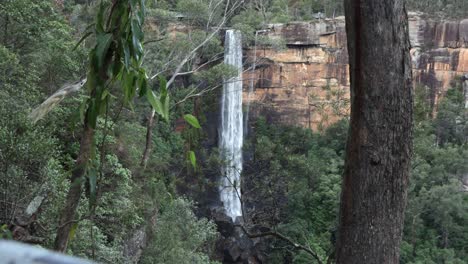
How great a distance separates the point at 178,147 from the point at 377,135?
1517 centimetres

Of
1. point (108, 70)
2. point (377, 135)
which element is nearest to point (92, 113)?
point (108, 70)

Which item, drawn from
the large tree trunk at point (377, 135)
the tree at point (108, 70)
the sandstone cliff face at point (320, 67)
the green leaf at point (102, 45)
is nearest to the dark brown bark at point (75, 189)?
the tree at point (108, 70)

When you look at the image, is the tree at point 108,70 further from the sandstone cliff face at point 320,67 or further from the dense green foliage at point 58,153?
the sandstone cliff face at point 320,67

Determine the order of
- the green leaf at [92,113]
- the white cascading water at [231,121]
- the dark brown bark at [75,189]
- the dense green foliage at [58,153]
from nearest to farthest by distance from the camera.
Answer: the green leaf at [92,113] → the dark brown bark at [75,189] → the dense green foliage at [58,153] → the white cascading water at [231,121]

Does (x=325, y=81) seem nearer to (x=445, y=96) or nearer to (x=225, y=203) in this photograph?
(x=445, y=96)

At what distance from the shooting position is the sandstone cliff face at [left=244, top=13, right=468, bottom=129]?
1783cm

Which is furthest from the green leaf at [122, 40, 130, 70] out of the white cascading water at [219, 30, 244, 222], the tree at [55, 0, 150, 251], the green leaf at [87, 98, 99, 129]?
the white cascading water at [219, 30, 244, 222]

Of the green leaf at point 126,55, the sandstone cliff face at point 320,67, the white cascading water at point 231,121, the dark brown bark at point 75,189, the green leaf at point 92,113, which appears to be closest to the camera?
the green leaf at point 126,55

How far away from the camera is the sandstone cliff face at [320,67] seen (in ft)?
58.5

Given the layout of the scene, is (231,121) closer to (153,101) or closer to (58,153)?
(58,153)

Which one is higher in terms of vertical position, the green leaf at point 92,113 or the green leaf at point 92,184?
the green leaf at point 92,113

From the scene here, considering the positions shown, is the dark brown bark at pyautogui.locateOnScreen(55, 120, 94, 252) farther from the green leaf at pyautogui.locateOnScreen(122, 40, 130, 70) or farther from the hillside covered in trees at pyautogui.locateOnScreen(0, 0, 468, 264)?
the green leaf at pyautogui.locateOnScreen(122, 40, 130, 70)

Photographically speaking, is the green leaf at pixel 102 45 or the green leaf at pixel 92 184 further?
the green leaf at pixel 92 184

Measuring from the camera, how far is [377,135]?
115 cm
